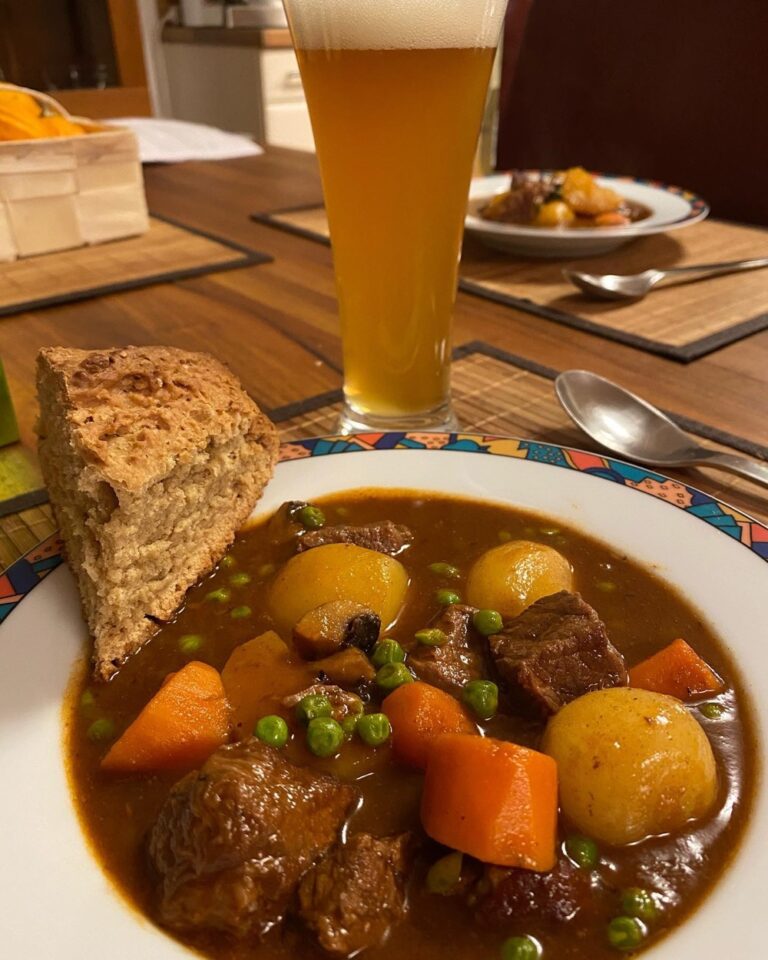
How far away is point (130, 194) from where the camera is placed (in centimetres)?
435

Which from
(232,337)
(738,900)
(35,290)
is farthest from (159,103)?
(738,900)

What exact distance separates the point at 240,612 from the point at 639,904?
1.00 meters

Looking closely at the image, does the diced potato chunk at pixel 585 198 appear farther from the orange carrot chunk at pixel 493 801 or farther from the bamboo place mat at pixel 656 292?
the orange carrot chunk at pixel 493 801

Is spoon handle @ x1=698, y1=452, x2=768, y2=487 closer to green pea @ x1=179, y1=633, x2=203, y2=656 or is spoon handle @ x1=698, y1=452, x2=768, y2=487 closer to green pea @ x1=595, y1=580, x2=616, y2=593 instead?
green pea @ x1=595, y1=580, x2=616, y2=593

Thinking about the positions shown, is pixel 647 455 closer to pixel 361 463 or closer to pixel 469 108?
pixel 361 463

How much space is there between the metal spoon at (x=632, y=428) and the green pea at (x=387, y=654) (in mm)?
1024

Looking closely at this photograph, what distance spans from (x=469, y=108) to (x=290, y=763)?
1.72m

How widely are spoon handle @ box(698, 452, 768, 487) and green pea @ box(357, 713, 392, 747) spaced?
3.95 feet

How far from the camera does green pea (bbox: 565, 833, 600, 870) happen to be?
126cm

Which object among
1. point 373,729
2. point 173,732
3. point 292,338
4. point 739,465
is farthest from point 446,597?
point 292,338

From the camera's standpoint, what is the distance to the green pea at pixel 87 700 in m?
1.55

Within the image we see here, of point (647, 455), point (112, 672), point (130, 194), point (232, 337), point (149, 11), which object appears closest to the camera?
point (112, 672)

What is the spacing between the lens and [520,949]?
1.13 metres

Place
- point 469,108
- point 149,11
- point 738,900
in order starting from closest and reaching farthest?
point 738,900, point 469,108, point 149,11
